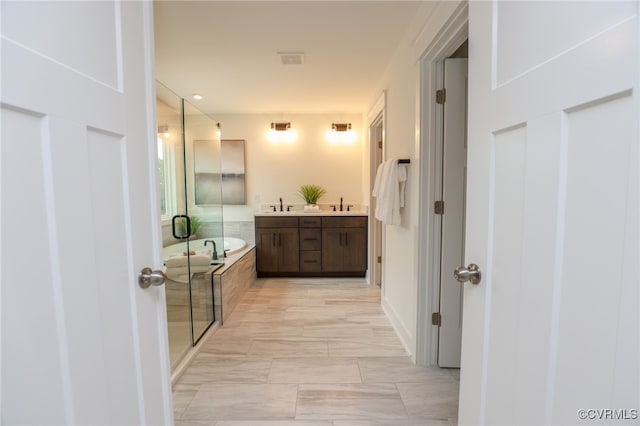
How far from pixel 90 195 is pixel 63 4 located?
1.33ft

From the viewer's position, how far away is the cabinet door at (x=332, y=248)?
3.88 meters

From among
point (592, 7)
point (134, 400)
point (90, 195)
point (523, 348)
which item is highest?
point (592, 7)

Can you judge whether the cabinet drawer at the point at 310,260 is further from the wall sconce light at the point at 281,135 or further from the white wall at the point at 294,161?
the wall sconce light at the point at 281,135

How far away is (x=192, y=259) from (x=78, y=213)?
1.94 m

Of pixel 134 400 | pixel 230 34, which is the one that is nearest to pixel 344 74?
pixel 230 34

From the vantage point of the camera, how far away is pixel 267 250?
153 inches

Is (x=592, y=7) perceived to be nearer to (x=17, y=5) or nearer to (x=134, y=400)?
(x=17, y=5)

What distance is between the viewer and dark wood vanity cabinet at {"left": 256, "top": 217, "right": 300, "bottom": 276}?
3893mm

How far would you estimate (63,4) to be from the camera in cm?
60

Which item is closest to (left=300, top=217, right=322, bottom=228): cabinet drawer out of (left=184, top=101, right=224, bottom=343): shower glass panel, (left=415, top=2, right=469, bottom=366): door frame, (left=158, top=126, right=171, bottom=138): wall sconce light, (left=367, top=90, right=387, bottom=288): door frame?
(left=367, top=90, right=387, bottom=288): door frame

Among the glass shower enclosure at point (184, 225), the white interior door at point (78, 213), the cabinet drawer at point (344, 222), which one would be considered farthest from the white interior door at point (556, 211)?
the cabinet drawer at point (344, 222)

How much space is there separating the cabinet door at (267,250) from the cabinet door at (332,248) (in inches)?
26.3

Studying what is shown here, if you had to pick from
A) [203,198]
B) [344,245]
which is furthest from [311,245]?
[203,198]

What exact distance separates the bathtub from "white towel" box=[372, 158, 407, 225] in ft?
5.07
